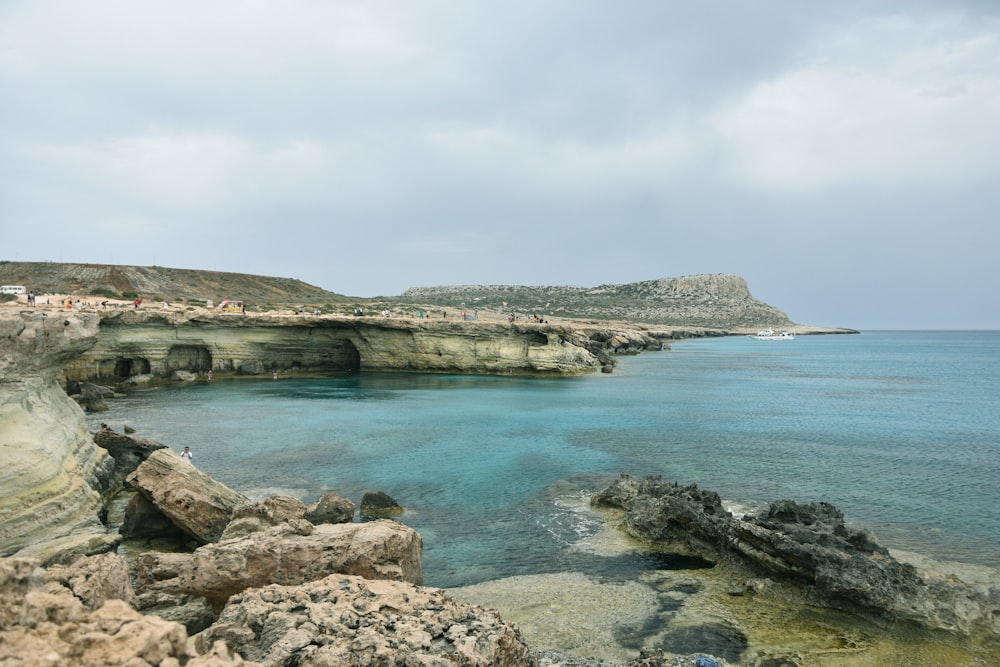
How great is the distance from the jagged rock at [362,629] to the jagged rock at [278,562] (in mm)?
1183

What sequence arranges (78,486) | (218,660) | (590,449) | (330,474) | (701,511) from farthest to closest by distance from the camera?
(590,449) < (330,474) < (701,511) < (78,486) < (218,660)

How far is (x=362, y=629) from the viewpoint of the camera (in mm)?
5355

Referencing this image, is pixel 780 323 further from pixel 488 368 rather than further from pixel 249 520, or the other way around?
pixel 249 520

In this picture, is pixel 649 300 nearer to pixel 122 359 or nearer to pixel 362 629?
pixel 122 359

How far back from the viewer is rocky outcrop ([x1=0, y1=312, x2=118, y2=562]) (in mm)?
10164

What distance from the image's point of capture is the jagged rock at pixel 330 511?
12.8 metres

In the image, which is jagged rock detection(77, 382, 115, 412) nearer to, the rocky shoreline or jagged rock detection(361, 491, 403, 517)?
the rocky shoreline

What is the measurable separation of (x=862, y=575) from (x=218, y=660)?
33.1 ft

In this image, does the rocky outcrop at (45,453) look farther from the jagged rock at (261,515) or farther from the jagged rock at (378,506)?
the jagged rock at (378,506)

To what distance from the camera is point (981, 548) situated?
491 inches

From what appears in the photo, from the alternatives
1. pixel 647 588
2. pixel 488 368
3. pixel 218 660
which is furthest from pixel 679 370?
pixel 218 660

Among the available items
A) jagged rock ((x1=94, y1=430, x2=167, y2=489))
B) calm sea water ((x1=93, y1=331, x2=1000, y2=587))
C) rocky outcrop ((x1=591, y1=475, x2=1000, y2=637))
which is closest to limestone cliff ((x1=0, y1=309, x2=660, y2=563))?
jagged rock ((x1=94, y1=430, x2=167, y2=489))

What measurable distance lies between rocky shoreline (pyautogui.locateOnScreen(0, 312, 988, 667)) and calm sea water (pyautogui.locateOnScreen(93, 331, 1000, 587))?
93.6 inches

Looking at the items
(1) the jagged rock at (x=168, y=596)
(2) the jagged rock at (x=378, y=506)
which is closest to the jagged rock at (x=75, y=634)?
(1) the jagged rock at (x=168, y=596)
